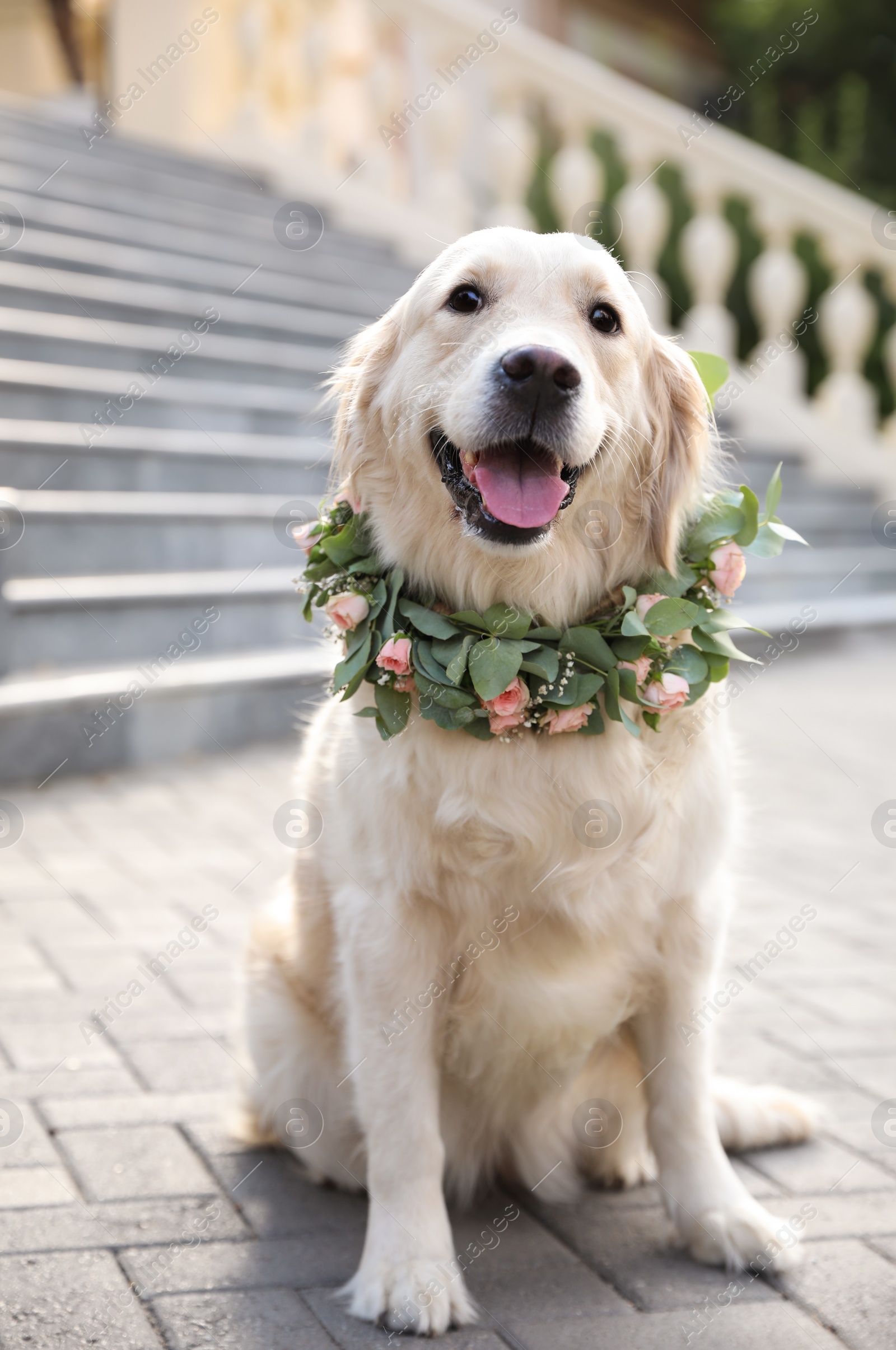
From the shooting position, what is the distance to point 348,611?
2305 mm

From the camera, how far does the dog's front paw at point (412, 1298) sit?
2.05 m

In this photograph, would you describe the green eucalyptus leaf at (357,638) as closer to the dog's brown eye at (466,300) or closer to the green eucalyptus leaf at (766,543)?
the dog's brown eye at (466,300)

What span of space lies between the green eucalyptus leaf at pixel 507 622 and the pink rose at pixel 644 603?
0.19 meters

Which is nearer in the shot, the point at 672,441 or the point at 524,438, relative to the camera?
the point at 524,438

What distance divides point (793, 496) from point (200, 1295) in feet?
27.1

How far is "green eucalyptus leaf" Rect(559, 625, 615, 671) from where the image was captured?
2205 millimetres

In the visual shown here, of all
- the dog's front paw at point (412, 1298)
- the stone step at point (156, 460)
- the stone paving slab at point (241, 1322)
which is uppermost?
the stone step at point (156, 460)

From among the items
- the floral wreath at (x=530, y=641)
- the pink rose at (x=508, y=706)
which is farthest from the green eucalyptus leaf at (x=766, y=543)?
the pink rose at (x=508, y=706)

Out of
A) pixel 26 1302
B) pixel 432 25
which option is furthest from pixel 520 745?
pixel 432 25

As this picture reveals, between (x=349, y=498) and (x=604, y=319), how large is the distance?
1.86ft

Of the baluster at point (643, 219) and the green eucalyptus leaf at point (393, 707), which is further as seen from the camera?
the baluster at point (643, 219)

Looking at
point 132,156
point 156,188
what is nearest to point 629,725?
point 156,188

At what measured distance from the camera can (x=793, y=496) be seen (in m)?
9.45

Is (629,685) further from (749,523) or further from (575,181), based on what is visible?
(575,181)
